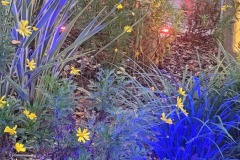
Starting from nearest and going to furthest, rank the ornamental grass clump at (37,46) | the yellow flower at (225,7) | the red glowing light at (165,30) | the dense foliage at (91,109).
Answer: the dense foliage at (91,109) < the ornamental grass clump at (37,46) < the red glowing light at (165,30) < the yellow flower at (225,7)

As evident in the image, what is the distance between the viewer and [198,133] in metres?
2.20

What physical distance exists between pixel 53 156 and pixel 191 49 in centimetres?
308

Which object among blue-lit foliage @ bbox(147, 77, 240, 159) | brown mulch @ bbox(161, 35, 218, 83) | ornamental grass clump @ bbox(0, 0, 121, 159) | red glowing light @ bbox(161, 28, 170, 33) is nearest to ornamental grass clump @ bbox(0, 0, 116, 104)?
ornamental grass clump @ bbox(0, 0, 121, 159)

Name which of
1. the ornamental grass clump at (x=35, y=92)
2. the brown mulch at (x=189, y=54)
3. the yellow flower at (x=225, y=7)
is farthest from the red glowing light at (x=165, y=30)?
the ornamental grass clump at (x=35, y=92)

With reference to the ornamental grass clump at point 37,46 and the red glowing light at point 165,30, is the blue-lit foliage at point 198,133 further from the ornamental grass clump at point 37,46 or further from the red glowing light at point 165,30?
the red glowing light at point 165,30

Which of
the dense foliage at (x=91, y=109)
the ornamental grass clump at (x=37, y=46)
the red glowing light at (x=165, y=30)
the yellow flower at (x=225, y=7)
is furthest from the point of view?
the yellow flower at (x=225, y=7)

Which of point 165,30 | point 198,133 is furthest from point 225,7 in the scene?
point 198,133

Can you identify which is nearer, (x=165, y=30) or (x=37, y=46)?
(x=37, y=46)

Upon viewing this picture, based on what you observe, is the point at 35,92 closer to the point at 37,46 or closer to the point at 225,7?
the point at 37,46

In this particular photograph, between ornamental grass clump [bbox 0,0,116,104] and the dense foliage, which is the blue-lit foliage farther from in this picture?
ornamental grass clump [bbox 0,0,116,104]

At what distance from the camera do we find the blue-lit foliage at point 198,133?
2.27 metres

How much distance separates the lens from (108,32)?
11.1 feet

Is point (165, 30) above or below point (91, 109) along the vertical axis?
above

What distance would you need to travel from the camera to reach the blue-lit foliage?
2270 mm
